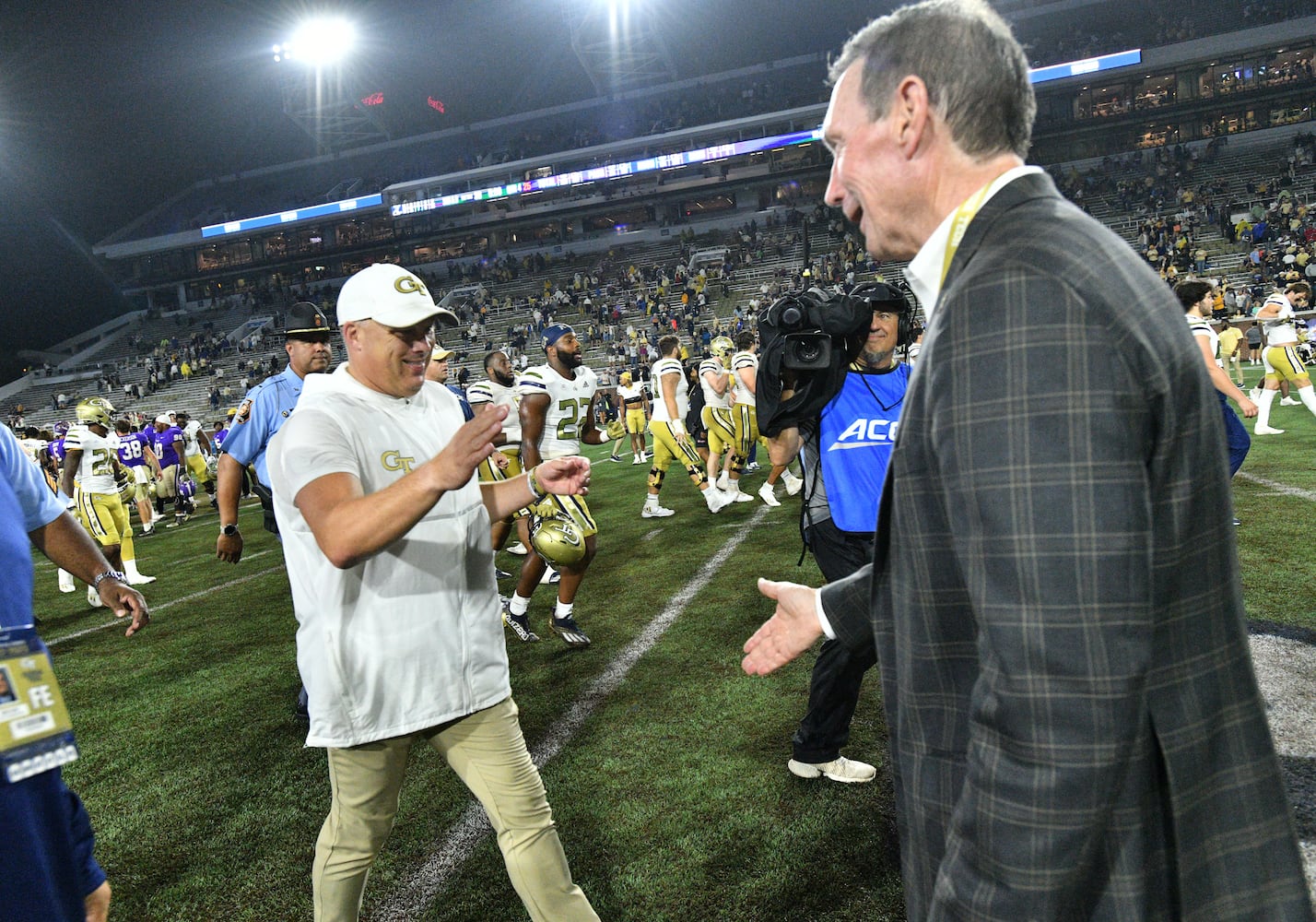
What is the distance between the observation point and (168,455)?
1792cm

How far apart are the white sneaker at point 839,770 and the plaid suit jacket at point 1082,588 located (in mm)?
2666

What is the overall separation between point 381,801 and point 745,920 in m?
1.32

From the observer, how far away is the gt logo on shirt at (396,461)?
2395mm

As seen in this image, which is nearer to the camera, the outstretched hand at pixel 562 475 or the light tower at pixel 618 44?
the outstretched hand at pixel 562 475

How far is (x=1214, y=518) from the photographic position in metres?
1.05

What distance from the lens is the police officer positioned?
17.6ft

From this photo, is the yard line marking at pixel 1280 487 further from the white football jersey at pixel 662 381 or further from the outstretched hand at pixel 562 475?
the outstretched hand at pixel 562 475

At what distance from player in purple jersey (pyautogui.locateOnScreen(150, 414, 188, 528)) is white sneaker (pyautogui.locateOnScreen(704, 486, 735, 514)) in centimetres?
1223

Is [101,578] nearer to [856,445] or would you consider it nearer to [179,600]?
[856,445]

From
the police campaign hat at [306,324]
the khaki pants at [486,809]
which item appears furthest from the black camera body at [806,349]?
the police campaign hat at [306,324]

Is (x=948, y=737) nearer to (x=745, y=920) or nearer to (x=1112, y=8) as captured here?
(x=745, y=920)

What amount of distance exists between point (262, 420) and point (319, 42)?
54.1 m

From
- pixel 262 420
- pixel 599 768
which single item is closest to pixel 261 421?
pixel 262 420

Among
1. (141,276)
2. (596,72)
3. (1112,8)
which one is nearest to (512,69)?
(596,72)
